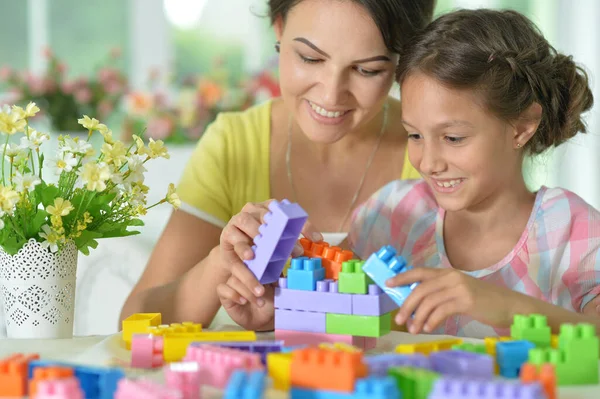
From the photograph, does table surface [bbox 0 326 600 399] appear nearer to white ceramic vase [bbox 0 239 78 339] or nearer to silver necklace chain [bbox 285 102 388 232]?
white ceramic vase [bbox 0 239 78 339]

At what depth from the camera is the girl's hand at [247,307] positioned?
1509 mm

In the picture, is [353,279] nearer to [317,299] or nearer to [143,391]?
[317,299]

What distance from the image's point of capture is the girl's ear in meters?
1.80

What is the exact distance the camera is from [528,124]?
1.81 meters

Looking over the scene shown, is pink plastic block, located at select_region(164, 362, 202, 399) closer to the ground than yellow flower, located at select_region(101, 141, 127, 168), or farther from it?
closer to the ground

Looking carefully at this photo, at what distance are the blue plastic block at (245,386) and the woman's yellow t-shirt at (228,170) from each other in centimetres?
119

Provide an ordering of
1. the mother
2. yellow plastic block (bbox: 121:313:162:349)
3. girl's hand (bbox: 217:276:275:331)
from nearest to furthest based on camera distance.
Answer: yellow plastic block (bbox: 121:313:162:349), girl's hand (bbox: 217:276:275:331), the mother

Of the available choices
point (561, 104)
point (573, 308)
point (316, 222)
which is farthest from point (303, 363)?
point (316, 222)

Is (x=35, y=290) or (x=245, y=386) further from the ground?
(x=35, y=290)

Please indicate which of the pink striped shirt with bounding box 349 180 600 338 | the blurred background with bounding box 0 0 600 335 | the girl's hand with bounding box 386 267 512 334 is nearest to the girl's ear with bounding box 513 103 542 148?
the pink striped shirt with bounding box 349 180 600 338

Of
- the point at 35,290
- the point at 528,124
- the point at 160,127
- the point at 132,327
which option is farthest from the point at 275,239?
the point at 160,127

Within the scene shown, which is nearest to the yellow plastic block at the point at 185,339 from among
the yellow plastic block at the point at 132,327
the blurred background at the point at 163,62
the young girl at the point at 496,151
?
the yellow plastic block at the point at 132,327

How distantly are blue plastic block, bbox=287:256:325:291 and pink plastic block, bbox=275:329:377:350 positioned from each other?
7cm

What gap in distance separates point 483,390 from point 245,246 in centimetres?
61
